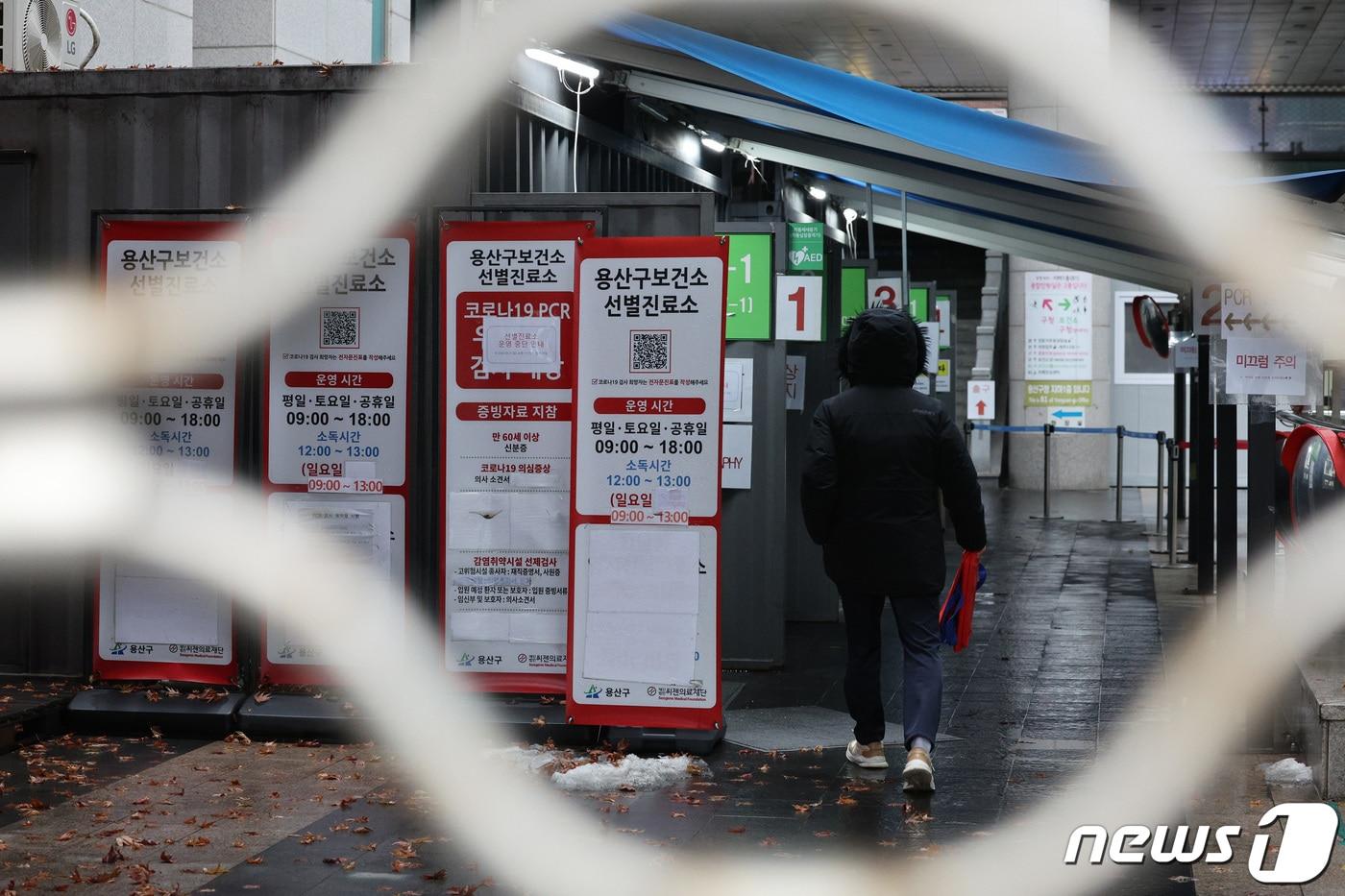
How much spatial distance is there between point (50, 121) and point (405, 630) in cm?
312

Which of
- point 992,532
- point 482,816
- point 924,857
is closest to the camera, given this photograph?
point 924,857

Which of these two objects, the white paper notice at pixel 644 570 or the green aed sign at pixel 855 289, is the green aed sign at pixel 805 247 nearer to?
the green aed sign at pixel 855 289

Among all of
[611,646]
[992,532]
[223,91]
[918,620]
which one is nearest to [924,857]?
[918,620]

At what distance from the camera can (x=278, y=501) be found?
7.46m

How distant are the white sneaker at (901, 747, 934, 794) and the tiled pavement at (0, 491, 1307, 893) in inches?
2.5

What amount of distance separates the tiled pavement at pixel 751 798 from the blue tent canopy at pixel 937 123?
258 cm

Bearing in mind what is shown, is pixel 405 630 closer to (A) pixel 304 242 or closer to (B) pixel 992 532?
(A) pixel 304 242

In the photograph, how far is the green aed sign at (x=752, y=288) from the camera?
8.99 metres

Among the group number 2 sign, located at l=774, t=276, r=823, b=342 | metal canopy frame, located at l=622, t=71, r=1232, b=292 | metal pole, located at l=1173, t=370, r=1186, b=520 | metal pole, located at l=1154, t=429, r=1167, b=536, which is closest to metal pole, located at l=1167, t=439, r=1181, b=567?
metal pole, located at l=1173, t=370, r=1186, b=520

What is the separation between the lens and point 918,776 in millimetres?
6141

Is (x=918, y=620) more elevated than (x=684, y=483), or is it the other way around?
(x=684, y=483)

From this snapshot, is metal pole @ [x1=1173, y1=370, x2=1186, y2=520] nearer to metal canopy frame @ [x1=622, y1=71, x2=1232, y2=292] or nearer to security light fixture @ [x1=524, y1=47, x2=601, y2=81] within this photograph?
metal canopy frame @ [x1=622, y1=71, x2=1232, y2=292]

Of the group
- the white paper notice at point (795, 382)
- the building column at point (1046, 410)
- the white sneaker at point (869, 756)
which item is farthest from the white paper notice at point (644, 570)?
the building column at point (1046, 410)

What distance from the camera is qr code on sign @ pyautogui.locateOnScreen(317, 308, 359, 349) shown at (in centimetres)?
743
